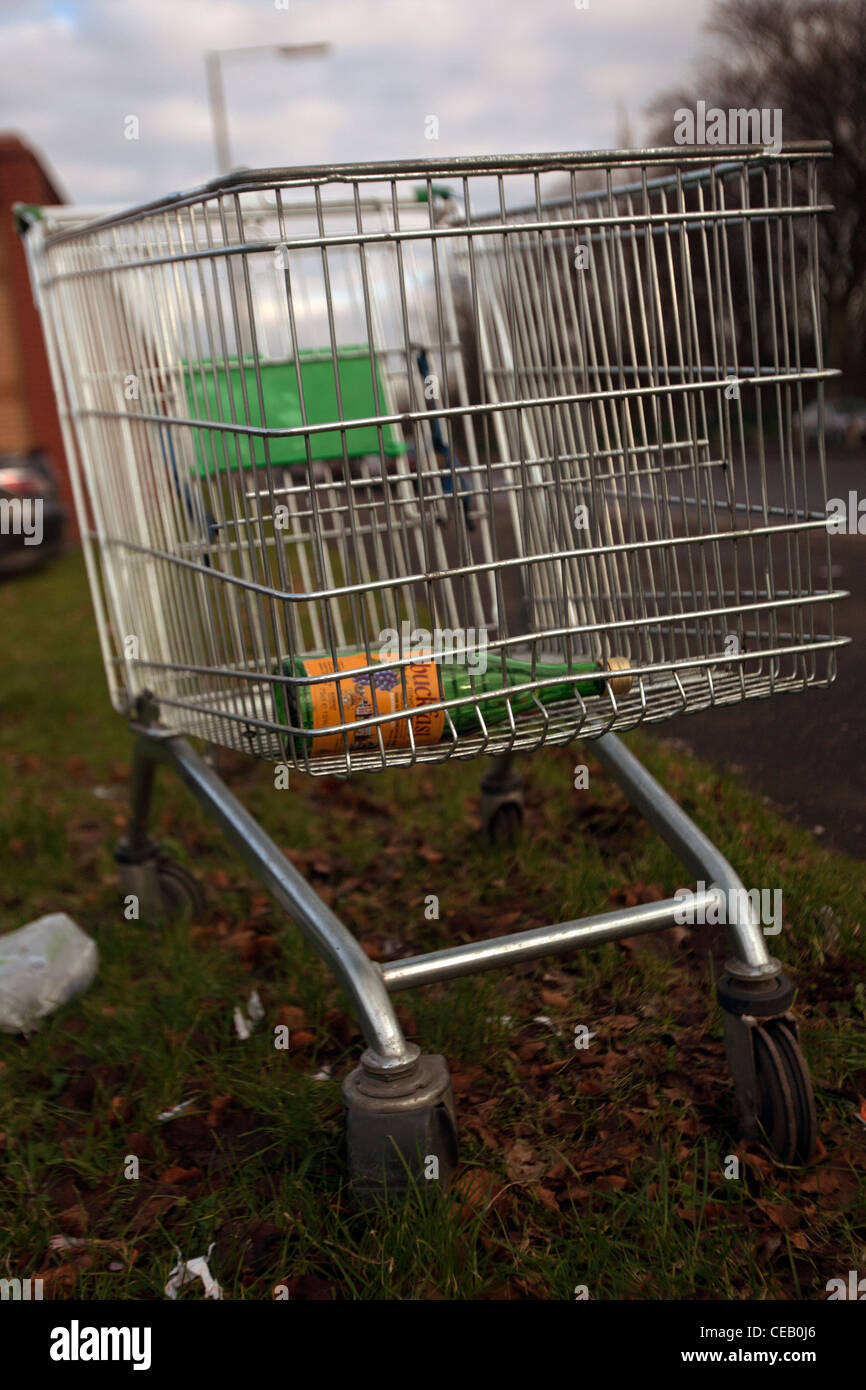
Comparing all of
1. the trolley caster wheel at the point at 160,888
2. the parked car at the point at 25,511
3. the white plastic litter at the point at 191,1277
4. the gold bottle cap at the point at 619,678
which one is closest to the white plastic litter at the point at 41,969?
the trolley caster wheel at the point at 160,888

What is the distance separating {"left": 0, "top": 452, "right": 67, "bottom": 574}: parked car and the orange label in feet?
31.0

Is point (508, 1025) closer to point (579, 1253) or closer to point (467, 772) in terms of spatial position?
point (579, 1253)

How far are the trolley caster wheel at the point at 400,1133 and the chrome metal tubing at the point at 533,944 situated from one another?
0.14 metres

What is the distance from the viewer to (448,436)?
1.83 metres

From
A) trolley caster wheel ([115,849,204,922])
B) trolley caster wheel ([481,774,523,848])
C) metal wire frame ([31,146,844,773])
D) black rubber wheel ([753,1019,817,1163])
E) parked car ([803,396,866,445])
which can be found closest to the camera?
metal wire frame ([31,146,844,773])

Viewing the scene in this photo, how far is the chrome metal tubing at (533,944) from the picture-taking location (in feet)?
6.37

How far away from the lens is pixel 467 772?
4086mm

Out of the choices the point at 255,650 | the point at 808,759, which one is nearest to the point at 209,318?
the point at 255,650

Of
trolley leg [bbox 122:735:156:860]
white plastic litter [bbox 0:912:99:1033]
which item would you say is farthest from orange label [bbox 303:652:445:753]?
white plastic litter [bbox 0:912:99:1033]

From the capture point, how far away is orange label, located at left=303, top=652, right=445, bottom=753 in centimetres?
189

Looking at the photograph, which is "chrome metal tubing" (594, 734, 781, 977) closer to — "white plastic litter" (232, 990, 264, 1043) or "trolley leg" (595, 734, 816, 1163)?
"trolley leg" (595, 734, 816, 1163)

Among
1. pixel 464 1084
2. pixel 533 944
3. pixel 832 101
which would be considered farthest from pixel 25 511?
pixel 533 944

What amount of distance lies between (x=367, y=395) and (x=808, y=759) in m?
1.49

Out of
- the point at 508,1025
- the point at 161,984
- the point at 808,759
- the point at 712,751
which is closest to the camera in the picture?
the point at 508,1025
